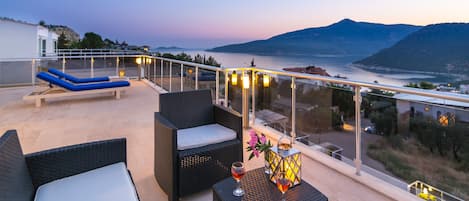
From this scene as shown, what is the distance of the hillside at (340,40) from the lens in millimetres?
11802

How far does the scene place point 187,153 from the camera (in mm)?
2025

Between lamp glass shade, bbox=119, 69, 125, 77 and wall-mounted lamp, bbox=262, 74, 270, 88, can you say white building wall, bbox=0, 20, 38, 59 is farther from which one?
wall-mounted lamp, bbox=262, 74, 270, 88

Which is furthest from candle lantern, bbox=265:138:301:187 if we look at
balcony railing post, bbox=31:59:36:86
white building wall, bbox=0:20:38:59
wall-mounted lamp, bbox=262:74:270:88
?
white building wall, bbox=0:20:38:59

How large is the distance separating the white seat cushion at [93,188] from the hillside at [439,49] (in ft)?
21.3

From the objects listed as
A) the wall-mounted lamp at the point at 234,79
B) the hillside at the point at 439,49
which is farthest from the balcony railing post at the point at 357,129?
the hillside at the point at 439,49

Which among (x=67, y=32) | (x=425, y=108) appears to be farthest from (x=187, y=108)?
(x=67, y=32)

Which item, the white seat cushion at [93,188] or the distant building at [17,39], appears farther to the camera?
the distant building at [17,39]

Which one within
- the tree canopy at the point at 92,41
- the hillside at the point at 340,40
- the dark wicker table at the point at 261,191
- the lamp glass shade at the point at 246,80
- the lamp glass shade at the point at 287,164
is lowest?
the dark wicker table at the point at 261,191

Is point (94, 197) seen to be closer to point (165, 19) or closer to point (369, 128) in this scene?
point (369, 128)

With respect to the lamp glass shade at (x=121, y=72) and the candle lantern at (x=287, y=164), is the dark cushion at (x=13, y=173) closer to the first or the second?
the candle lantern at (x=287, y=164)

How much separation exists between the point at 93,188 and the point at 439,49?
7173 millimetres

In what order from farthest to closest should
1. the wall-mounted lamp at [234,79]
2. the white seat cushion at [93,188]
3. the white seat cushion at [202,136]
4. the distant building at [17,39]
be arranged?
1. the distant building at [17,39]
2. the wall-mounted lamp at [234,79]
3. the white seat cushion at [202,136]
4. the white seat cushion at [93,188]

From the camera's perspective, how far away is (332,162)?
2777mm

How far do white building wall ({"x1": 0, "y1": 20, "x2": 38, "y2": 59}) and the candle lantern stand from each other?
49.1 feet
